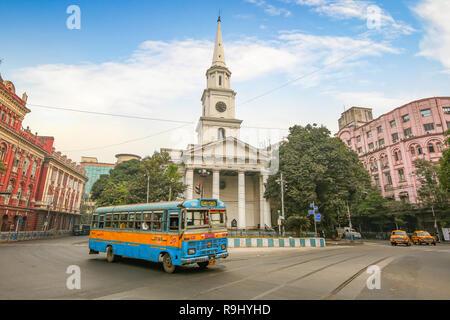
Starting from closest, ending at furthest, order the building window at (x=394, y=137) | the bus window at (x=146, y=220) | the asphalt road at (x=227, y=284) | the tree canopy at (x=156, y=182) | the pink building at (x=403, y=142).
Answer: the asphalt road at (x=227, y=284) → the bus window at (x=146, y=220) → the tree canopy at (x=156, y=182) → the pink building at (x=403, y=142) → the building window at (x=394, y=137)

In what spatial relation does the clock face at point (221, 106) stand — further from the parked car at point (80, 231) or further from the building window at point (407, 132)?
the parked car at point (80, 231)

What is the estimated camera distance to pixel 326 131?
107 ft

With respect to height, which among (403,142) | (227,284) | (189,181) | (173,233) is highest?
(403,142)

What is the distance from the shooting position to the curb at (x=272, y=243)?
22.4 m

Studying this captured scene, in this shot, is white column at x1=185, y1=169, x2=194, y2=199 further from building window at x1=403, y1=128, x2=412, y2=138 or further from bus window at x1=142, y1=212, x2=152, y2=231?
building window at x1=403, y1=128, x2=412, y2=138

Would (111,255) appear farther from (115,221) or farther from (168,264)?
(168,264)

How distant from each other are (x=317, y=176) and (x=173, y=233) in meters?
23.0

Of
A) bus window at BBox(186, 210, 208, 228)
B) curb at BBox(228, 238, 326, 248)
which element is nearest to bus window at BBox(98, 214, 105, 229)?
bus window at BBox(186, 210, 208, 228)

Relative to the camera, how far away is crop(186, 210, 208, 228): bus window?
9.61 m

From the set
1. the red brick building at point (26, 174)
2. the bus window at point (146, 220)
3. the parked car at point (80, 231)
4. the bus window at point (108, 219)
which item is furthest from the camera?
the parked car at point (80, 231)

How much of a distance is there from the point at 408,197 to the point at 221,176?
93.4 feet

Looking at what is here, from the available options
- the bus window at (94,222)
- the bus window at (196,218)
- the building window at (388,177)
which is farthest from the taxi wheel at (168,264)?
the building window at (388,177)

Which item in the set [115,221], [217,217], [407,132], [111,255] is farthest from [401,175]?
[111,255]

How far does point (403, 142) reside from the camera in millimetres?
39781
